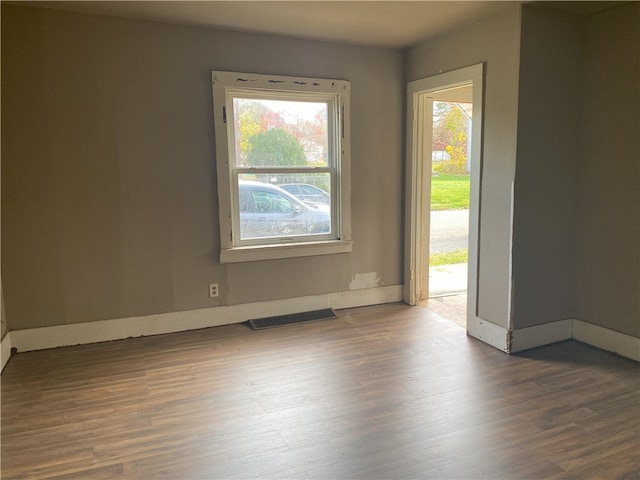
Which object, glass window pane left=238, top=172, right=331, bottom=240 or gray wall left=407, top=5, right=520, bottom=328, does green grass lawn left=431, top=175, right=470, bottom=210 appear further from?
gray wall left=407, top=5, right=520, bottom=328

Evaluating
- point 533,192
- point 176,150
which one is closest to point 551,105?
point 533,192

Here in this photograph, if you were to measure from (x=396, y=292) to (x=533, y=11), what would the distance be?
8.61ft

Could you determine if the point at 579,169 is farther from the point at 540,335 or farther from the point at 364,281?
the point at 364,281

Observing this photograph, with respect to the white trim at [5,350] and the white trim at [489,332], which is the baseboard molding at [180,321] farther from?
the white trim at [489,332]

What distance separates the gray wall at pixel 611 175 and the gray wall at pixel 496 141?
63 centimetres

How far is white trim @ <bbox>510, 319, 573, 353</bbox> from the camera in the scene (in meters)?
3.29

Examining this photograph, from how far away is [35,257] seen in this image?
10.8ft

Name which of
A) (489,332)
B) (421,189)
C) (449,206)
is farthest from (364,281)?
(449,206)

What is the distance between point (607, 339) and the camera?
3303 mm

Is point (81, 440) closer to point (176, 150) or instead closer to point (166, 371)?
point (166, 371)

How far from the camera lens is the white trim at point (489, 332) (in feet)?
10.8

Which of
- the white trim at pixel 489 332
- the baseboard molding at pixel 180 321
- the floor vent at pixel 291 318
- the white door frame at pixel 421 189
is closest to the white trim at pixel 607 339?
the white trim at pixel 489 332

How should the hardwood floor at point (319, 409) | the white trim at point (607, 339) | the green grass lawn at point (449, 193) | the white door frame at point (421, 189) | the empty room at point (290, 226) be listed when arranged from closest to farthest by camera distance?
the hardwood floor at point (319, 409), the empty room at point (290, 226), the white trim at point (607, 339), the white door frame at point (421, 189), the green grass lawn at point (449, 193)

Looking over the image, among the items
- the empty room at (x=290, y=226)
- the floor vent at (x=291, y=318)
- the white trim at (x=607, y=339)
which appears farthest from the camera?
the floor vent at (x=291, y=318)
